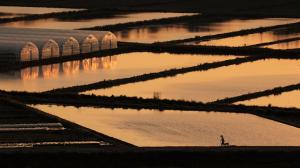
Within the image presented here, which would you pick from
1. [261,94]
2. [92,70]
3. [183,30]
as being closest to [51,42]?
[92,70]

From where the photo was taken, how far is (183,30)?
2289 cm

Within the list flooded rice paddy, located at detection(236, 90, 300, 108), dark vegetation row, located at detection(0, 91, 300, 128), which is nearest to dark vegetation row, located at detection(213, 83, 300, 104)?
flooded rice paddy, located at detection(236, 90, 300, 108)

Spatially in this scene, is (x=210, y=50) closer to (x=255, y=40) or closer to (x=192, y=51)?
(x=192, y=51)

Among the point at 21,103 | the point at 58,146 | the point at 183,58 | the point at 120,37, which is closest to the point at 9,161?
the point at 58,146

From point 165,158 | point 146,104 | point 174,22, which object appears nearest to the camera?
point 165,158

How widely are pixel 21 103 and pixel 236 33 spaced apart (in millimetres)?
8962

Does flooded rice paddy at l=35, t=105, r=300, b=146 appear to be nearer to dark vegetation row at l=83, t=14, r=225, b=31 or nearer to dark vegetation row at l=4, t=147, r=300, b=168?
dark vegetation row at l=4, t=147, r=300, b=168

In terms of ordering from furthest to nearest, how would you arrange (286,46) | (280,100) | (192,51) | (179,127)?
(286,46) < (192,51) < (280,100) < (179,127)

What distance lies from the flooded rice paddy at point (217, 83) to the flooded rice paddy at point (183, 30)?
3728mm

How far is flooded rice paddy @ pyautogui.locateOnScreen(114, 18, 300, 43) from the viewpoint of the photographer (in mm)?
21450

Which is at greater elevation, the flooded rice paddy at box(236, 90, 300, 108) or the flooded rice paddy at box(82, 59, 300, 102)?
the flooded rice paddy at box(82, 59, 300, 102)

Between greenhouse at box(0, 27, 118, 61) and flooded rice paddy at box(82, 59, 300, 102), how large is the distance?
251cm

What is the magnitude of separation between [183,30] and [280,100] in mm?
8751

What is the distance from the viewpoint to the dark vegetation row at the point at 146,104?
43.0 ft
